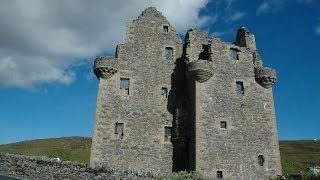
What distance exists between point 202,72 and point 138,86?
5998 millimetres

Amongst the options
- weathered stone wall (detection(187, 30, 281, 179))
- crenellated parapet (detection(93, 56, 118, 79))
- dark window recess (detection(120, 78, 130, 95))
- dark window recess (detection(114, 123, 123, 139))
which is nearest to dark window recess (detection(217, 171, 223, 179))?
weathered stone wall (detection(187, 30, 281, 179))

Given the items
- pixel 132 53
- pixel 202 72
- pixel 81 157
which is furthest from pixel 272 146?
pixel 81 157

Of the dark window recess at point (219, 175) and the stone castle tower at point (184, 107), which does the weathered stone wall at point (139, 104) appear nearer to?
the stone castle tower at point (184, 107)

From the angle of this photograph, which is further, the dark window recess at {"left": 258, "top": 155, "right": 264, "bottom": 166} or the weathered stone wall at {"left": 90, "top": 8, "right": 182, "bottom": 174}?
the dark window recess at {"left": 258, "top": 155, "right": 264, "bottom": 166}

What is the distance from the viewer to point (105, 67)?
34.3 meters

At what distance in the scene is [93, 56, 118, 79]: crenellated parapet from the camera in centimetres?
3438

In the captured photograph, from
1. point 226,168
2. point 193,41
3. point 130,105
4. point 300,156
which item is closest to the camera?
point 226,168

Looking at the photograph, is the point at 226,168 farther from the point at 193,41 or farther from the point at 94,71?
the point at 94,71

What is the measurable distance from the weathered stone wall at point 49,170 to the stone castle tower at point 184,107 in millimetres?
12294

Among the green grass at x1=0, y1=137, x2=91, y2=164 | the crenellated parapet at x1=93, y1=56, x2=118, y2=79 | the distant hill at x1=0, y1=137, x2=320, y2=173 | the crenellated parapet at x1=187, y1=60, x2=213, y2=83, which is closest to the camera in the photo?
the crenellated parapet at x1=187, y1=60, x2=213, y2=83

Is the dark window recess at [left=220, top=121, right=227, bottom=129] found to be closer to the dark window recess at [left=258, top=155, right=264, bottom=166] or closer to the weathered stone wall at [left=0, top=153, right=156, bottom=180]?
the dark window recess at [left=258, top=155, right=264, bottom=166]

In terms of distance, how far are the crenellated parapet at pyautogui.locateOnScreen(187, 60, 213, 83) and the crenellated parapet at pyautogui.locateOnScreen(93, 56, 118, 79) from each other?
691 cm

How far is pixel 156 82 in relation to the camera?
117 ft

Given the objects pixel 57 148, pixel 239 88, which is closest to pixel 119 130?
pixel 239 88
